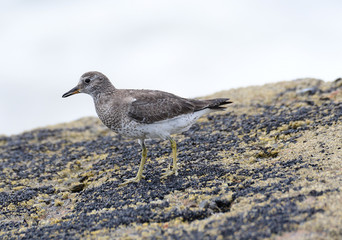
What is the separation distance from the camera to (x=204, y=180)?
7.29 meters

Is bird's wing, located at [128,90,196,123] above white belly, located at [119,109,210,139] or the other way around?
above

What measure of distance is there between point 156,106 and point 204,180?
1.79 metres

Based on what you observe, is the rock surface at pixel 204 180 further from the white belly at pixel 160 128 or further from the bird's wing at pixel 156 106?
the bird's wing at pixel 156 106

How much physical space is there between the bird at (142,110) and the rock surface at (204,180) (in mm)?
849

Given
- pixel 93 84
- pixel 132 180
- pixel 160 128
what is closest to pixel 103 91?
pixel 93 84

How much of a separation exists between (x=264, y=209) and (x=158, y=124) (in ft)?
10.2

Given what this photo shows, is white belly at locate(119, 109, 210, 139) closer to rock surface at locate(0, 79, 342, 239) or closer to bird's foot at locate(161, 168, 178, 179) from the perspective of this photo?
bird's foot at locate(161, 168, 178, 179)

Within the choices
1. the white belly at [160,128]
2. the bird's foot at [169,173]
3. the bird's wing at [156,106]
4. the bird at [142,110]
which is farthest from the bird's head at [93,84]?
the bird's foot at [169,173]

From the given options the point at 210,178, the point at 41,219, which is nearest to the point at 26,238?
the point at 41,219

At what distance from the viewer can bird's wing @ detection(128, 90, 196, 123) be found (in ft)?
25.4

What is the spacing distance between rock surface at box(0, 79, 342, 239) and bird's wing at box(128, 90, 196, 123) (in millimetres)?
1159

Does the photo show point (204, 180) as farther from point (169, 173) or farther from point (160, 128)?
point (160, 128)

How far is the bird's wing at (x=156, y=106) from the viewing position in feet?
25.4

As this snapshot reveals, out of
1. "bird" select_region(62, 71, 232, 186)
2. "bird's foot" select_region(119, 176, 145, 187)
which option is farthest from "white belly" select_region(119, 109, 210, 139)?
"bird's foot" select_region(119, 176, 145, 187)
